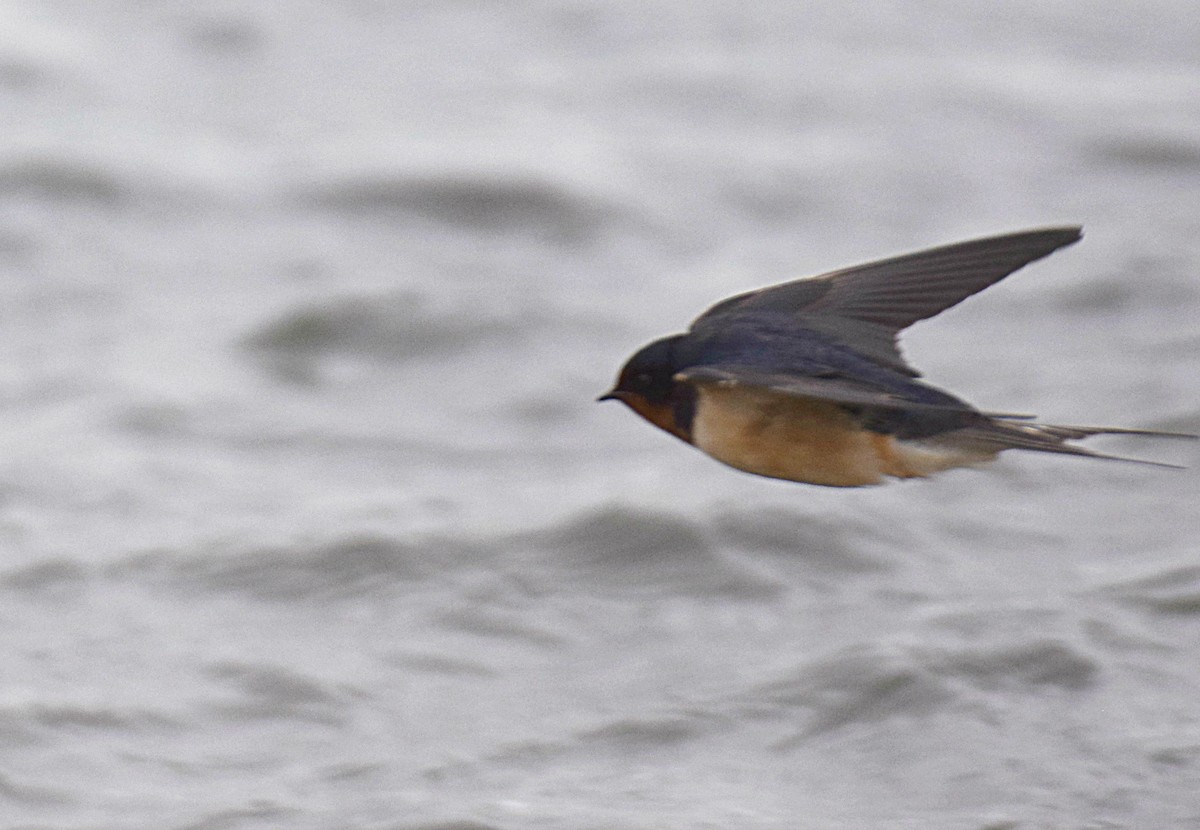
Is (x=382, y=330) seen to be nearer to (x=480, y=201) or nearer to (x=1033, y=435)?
(x=480, y=201)

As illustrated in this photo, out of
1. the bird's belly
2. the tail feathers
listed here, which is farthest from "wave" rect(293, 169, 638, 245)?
the tail feathers

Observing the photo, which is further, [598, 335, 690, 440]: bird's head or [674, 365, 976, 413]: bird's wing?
[598, 335, 690, 440]: bird's head

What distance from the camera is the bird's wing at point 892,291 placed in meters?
3.15

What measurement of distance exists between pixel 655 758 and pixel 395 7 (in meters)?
5.05

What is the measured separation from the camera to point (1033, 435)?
9.22 ft

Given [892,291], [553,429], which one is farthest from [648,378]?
[553,429]

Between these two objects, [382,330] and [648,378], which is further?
[382,330]

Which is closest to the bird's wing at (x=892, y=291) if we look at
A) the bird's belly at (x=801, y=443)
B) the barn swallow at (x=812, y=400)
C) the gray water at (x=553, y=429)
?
the barn swallow at (x=812, y=400)

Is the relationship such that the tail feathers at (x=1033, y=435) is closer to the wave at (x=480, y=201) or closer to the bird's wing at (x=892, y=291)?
the bird's wing at (x=892, y=291)

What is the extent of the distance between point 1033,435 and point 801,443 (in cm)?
33

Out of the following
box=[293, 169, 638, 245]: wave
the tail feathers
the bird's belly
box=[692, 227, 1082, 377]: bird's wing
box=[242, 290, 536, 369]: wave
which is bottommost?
the tail feathers

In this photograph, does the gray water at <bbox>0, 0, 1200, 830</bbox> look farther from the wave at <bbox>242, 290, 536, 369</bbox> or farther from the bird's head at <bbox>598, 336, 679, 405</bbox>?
the bird's head at <bbox>598, 336, 679, 405</bbox>

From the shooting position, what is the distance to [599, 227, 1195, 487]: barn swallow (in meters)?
2.93

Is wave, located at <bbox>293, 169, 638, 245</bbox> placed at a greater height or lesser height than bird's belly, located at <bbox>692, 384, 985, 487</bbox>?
greater
